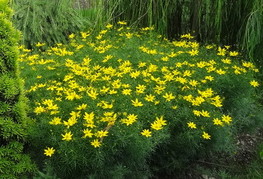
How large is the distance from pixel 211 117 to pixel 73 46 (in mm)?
1902

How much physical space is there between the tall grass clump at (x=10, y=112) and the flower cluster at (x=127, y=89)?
0.15 m

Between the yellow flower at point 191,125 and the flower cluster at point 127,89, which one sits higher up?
the flower cluster at point 127,89

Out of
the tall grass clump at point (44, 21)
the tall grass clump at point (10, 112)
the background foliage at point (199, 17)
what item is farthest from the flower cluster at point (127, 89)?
the tall grass clump at point (44, 21)

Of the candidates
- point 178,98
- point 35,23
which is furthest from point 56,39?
point 178,98

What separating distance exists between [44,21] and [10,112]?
9.29 feet

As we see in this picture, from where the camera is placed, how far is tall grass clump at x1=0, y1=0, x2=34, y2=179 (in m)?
2.26

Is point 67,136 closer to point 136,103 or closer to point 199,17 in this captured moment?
point 136,103

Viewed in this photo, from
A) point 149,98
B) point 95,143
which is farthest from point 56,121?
point 149,98

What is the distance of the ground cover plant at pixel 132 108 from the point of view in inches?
88.0

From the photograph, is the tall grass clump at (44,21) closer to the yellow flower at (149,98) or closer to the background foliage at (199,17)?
the background foliage at (199,17)

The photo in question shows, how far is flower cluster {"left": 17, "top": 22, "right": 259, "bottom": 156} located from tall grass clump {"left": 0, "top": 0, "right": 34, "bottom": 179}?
0.15m

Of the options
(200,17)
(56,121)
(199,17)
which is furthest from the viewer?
(200,17)

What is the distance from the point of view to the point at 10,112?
2.31 metres

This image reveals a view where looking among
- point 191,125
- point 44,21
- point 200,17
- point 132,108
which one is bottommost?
point 191,125
